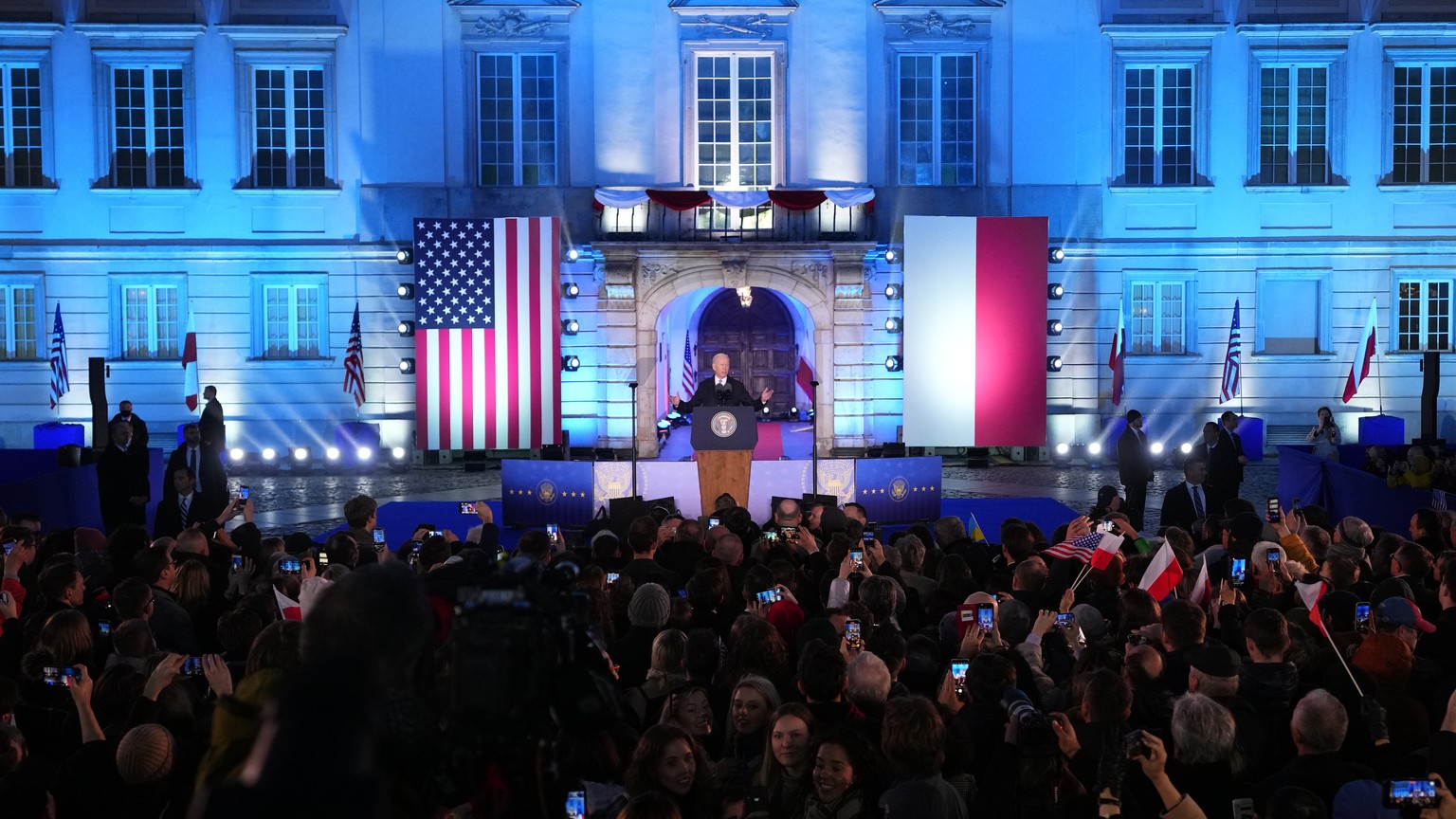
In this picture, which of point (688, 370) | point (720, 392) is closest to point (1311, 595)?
point (720, 392)

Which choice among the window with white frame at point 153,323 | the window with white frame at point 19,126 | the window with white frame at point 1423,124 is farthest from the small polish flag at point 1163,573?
the window with white frame at point 19,126

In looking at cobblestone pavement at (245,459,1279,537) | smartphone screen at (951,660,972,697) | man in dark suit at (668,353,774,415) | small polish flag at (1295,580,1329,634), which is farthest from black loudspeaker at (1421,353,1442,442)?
smartphone screen at (951,660,972,697)

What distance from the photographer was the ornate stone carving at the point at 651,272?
946 inches

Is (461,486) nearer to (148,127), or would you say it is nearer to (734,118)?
(734,118)

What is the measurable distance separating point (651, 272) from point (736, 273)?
1.59 m

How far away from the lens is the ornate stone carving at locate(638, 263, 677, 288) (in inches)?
946

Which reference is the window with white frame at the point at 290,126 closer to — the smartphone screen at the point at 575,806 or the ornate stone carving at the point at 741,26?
the ornate stone carving at the point at 741,26

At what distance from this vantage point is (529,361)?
2314 centimetres

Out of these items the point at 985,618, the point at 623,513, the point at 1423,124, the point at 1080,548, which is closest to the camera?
the point at 985,618

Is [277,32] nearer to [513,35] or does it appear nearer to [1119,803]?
[513,35]

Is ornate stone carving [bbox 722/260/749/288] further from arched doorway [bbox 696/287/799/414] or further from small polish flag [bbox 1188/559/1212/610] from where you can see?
small polish flag [bbox 1188/559/1212/610]

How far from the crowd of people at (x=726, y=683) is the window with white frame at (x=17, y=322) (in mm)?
18297

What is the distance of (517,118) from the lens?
24641mm

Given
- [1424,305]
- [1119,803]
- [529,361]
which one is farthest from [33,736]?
[1424,305]
